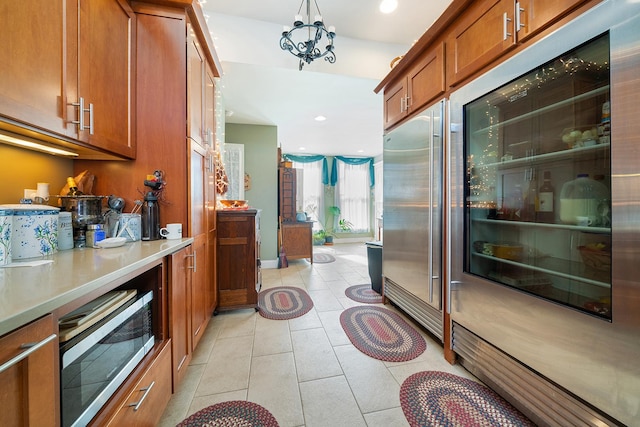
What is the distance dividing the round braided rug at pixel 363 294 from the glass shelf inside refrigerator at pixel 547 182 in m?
1.48

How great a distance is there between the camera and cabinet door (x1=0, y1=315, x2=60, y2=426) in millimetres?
520

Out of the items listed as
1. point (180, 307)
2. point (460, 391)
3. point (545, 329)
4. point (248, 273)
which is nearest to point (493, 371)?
point (460, 391)

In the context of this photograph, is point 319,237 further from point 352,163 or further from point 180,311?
point 180,311

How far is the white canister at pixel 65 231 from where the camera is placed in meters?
1.23

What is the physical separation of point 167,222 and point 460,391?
2084 millimetres

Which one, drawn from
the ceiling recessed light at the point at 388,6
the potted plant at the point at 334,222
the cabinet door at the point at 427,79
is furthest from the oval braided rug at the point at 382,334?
the potted plant at the point at 334,222

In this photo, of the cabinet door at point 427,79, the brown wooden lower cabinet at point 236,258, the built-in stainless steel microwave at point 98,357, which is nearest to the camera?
the built-in stainless steel microwave at point 98,357

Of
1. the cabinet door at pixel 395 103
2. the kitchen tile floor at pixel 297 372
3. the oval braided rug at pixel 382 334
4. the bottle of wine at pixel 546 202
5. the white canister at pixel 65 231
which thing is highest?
the cabinet door at pixel 395 103

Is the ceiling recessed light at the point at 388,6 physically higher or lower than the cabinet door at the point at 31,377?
higher

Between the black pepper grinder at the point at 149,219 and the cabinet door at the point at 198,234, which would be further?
the cabinet door at the point at 198,234

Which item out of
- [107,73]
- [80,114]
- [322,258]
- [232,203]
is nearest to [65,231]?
[80,114]

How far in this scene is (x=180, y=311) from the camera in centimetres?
143

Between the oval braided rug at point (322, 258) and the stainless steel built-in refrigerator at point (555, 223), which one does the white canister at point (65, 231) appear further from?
the oval braided rug at point (322, 258)

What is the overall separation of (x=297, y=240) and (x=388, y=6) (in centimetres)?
361
